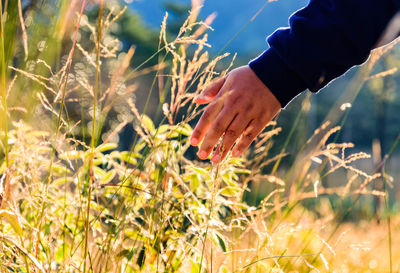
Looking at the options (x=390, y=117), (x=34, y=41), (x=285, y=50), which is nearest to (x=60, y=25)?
(x=34, y=41)

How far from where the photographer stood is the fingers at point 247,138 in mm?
1305

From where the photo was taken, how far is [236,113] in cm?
131

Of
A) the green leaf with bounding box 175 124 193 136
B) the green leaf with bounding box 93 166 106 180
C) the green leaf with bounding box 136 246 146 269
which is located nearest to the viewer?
the green leaf with bounding box 136 246 146 269

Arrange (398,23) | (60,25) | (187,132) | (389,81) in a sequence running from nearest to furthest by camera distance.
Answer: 1. (60,25)
2. (398,23)
3. (187,132)
4. (389,81)

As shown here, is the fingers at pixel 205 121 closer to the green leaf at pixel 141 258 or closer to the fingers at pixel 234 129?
the fingers at pixel 234 129

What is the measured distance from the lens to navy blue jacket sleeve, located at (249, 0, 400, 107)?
4.19 ft

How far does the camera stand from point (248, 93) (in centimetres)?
133

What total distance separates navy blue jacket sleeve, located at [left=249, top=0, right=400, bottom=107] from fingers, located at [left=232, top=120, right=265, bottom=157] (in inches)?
4.9

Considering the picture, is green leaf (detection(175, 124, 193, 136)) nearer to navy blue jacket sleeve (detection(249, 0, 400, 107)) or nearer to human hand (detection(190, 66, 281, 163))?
human hand (detection(190, 66, 281, 163))

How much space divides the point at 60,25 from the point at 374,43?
1.00 m

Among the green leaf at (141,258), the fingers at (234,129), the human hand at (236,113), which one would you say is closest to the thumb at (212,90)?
the human hand at (236,113)

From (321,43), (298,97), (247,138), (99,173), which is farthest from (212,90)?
(298,97)

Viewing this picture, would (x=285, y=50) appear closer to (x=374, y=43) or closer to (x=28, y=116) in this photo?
(x=374, y=43)

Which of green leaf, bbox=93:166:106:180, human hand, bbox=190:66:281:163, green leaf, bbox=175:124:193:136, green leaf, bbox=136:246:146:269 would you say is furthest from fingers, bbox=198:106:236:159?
green leaf, bbox=93:166:106:180
